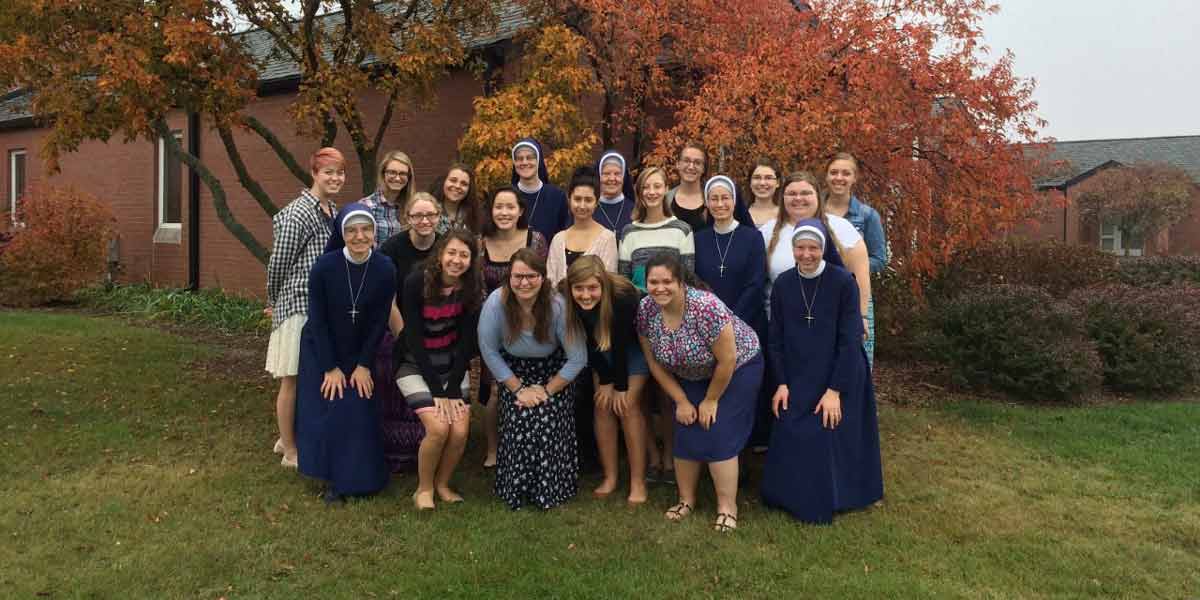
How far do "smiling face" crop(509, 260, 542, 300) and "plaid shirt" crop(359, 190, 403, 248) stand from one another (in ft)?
3.82

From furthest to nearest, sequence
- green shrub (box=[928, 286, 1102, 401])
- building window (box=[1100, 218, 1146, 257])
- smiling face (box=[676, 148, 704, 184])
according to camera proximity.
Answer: building window (box=[1100, 218, 1146, 257]) → green shrub (box=[928, 286, 1102, 401]) → smiling face (box=[676, 148, 704, 184])

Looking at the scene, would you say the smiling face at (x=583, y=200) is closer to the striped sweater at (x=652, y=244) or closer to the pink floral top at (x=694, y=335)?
the striped sweater at (x=652, y=244)

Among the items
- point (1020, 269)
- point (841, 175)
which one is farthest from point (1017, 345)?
point (841, 175)

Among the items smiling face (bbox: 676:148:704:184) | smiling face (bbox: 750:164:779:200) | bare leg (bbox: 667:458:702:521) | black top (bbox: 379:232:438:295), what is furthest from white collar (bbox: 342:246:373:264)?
smiling face (bbox: 750:164:779:200)

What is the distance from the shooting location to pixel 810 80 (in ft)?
23.6

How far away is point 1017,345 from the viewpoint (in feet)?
24.5

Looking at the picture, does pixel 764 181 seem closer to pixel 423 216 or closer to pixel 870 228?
pixel 870 228

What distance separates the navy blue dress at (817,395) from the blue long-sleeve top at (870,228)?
1071 mm

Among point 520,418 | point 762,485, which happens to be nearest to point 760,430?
point 762,485

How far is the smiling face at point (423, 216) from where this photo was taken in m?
4.73

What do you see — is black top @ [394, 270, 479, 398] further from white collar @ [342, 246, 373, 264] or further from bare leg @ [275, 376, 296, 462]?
bare leg @ [275, 376, 296, 462]

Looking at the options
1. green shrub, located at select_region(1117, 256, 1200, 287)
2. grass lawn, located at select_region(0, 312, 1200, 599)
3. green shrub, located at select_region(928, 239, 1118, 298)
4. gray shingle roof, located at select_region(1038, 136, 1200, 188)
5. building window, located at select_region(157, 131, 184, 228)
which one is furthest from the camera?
gray shingle roof, located at select_region(1038, 136, 1200, 188)

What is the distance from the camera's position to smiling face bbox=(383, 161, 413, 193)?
5.06 metres

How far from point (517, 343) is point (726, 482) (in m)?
1.33
